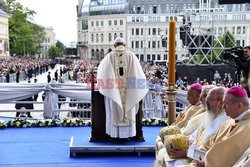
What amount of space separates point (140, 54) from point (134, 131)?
74.0 meters

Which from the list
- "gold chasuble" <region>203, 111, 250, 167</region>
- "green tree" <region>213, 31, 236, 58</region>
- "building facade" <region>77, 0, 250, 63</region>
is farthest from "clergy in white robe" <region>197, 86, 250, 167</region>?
"building facade" <region>77, 0, 250, 63</region>

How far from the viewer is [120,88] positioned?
635 cm

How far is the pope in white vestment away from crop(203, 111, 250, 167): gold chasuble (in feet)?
10.2

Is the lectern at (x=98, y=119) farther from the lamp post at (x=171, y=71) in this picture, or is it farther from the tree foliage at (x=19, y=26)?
Answer: the tree foliage at (x=19, y=26)

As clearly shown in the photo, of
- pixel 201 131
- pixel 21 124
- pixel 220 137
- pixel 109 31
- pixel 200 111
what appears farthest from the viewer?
pixel 109 31

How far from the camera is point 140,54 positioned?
3150 inches

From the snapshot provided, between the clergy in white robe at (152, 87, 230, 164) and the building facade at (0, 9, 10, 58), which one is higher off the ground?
the building facade at (0, 9, 10, 58)

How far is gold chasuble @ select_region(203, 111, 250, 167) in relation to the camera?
3107 millimetres

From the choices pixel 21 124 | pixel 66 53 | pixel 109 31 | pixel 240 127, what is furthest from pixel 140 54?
pixel 240 127

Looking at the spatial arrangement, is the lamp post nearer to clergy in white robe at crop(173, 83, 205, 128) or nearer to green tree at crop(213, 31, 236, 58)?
clergy in white robe at crop(173, 83, 205, 128)

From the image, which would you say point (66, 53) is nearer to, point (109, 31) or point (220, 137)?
point (109, 31)

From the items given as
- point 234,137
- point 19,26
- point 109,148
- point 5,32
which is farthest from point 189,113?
point 5,32

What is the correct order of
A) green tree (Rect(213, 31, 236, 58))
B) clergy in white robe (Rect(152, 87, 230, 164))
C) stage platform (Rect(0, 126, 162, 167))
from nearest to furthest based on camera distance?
clergy in white robe (Rect(152, 87, 230, 164)) → stage platform (Rect(0, 126, 162, 167)) → green tree (Rect(213, 31, 236, 58))

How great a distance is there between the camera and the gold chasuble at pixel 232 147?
3.11 metres
